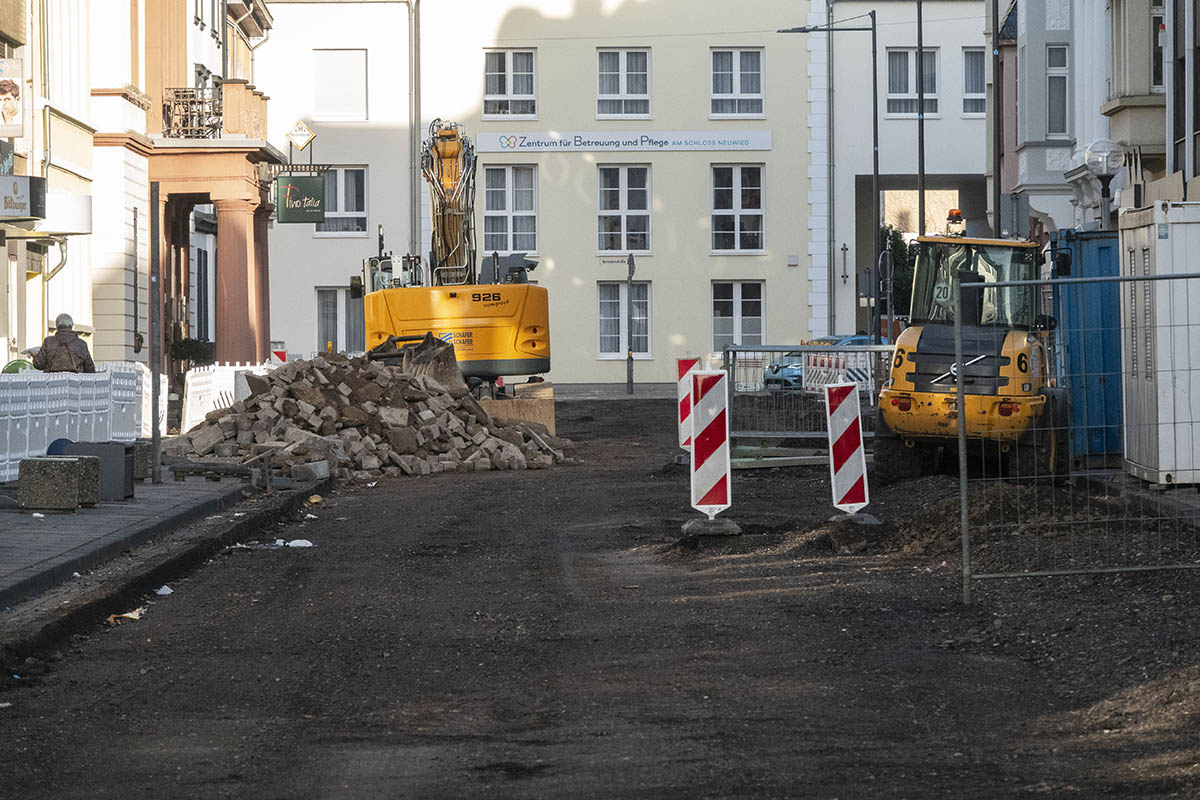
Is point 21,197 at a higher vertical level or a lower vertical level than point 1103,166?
lower

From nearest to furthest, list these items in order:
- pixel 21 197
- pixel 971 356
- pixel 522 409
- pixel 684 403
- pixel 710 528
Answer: pixel 710 528, pixel 971 356, pixel 684 403, pixel 21 197, pixel 522 409

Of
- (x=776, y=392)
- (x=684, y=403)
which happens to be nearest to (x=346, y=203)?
(x=684, y=403)

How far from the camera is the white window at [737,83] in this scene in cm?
5512

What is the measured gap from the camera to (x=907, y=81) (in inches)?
2188

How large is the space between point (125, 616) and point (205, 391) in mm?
16920

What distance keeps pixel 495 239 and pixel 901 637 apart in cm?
4712

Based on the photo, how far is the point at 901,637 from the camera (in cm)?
836

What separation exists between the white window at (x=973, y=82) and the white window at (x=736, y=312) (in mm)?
8955

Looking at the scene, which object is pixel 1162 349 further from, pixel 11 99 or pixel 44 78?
pixel 44 78

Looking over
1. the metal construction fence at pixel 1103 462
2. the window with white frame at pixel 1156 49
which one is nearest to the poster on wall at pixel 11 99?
the metal construction fence at pixel 1103 462

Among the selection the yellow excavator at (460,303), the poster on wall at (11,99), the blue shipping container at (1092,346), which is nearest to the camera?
the blue shipping container at (1092,346)

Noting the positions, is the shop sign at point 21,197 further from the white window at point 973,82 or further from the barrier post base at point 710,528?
the white window at point 973,82

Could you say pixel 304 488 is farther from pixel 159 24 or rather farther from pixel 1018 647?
pixel 159 24

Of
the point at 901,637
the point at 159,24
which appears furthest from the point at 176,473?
the point at 159,24
